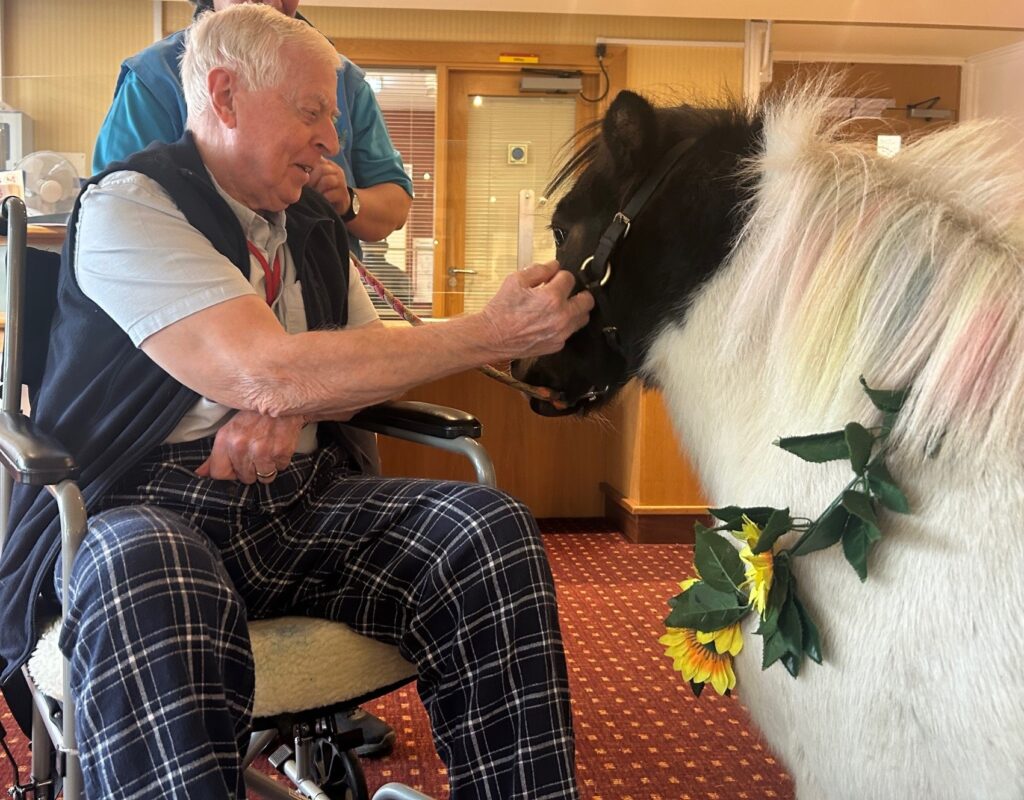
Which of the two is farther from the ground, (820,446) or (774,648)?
(820,446)

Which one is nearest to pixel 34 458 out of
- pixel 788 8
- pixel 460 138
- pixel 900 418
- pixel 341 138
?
pixel 900 418

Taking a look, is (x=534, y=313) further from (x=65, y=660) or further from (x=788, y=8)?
(x=788, y=8)

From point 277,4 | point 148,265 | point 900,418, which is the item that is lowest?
point 900,418

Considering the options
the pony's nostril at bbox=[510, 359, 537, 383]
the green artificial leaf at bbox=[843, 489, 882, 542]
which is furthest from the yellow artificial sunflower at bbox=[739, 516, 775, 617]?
the pony's nostril at bbox=[510, 359, 537, 383]

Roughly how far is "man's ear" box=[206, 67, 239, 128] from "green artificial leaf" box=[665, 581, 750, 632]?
85 cm

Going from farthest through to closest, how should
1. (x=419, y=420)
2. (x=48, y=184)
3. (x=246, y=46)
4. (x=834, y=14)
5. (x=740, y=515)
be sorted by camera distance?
(x=834, y=14) → (x=48, y=184) → (x=419, y=420) → (x=246, y=46) → (x=740, y=515)

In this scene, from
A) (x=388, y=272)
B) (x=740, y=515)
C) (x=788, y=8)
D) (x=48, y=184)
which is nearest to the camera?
(x=740, y=515)

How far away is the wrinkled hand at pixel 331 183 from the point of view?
5.25 ft

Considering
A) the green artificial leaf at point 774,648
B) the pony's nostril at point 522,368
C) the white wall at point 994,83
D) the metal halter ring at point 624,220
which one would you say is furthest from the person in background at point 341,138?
the white wall at point 994,83

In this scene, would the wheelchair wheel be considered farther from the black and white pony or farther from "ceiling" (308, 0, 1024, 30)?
"ceiling" (308, 0, 1024, 30)

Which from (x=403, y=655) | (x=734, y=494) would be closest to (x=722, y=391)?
(x=734, y=494)

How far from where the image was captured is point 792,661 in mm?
864

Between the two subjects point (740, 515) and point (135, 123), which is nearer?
point (740, 515)

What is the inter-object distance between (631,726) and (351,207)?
1.28 metres
